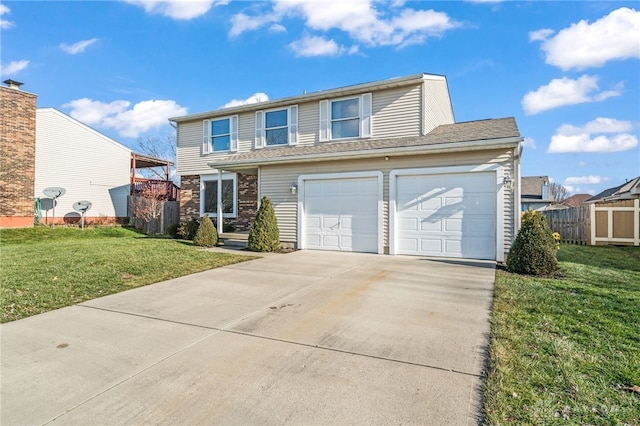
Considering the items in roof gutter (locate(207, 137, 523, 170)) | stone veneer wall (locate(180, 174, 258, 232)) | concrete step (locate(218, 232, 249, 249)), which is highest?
roof gutter (locate(207, 137, 523, 170))

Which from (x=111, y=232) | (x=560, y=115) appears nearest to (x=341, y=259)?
(x=111, y=232)

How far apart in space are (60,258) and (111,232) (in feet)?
28.3

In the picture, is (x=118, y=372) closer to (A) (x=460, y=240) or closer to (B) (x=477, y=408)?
(B) (x=477, y=408)

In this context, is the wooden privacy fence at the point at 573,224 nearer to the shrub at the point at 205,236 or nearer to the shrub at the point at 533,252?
the shrub at the point at 533,252

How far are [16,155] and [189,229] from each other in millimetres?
9762

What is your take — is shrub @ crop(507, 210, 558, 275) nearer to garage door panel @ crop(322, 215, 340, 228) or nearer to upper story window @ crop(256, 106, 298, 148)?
garage door panel @ crop(322, 215, 340, 228)

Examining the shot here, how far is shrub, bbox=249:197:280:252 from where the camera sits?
33.8 ft

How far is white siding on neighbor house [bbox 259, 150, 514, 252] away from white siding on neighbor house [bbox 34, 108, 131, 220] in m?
13.2

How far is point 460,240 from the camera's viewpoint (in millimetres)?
8836

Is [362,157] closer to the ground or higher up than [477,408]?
higher up

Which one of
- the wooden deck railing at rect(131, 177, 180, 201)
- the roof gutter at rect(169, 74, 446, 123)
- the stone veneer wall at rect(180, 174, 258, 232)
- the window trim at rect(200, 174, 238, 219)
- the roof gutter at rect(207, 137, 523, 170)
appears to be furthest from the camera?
the wooden deck railing at rect(131, 177, 180, 201)

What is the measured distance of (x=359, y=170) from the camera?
400 inches

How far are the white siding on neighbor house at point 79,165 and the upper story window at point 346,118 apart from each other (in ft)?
49.0

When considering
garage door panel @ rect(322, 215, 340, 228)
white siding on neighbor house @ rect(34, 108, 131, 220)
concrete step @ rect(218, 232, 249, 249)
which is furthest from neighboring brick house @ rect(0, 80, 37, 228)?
garage door panel @ rect(322, 215, 340, 228)
